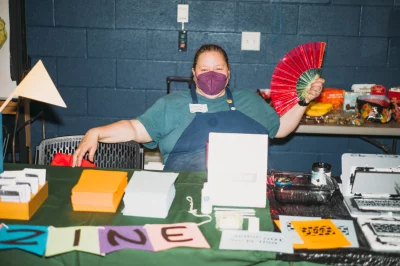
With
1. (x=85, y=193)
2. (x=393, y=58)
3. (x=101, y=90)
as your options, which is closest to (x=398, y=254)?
(x=85, y=193)

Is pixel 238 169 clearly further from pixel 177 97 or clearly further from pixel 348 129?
pixel 348 129

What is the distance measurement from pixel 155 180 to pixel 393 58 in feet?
8.64

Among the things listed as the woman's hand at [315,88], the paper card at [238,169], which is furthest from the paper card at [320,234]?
the woman's hand at [315,88]

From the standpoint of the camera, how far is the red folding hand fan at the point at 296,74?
2.34 meters

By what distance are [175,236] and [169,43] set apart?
2.35 m

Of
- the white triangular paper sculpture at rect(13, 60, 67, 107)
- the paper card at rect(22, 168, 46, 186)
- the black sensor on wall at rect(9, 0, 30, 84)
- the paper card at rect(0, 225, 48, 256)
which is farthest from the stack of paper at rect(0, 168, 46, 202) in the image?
the black sensor on wall at rect(9, 0, 30, 84)

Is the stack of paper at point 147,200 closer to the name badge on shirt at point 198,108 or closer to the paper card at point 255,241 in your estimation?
the paper card at point 255,241

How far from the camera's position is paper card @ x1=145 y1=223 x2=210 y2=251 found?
5.00 ft

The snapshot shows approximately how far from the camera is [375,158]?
183 centimetres

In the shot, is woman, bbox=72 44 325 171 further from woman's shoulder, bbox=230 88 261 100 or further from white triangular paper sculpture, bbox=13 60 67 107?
white triangular paper sculpture, bbox=13 60 67 107

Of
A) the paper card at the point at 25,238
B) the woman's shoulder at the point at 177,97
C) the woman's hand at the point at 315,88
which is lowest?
the paper card at the point at 25,238

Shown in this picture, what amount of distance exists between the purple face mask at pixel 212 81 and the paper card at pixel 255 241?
3.40 feet

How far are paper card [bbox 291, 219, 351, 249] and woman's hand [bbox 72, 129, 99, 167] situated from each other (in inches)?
39.7

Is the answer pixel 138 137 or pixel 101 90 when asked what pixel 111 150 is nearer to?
pixel 138 137
